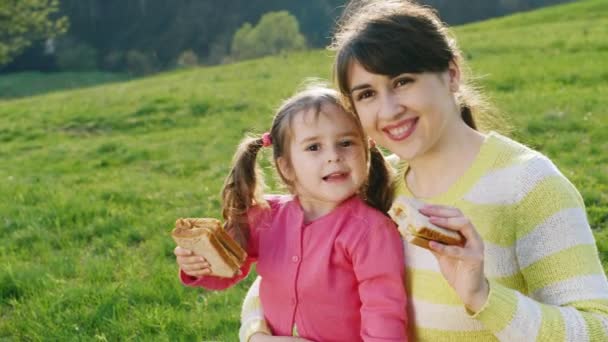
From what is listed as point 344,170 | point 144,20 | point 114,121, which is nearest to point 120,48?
point 144,20

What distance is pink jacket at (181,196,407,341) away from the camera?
7.95 ft

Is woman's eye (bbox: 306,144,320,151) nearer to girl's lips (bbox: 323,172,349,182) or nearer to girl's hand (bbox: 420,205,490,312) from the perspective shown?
girl's lips (bbox: 323,172,349,182)

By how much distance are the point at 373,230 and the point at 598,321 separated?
2.72 feet

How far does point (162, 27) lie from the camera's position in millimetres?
78125

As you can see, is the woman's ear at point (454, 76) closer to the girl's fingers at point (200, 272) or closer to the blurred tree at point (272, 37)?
the girl's fingers at point (200, 272)

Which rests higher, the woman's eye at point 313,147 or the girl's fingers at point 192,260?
the woman's eye at point 313,147

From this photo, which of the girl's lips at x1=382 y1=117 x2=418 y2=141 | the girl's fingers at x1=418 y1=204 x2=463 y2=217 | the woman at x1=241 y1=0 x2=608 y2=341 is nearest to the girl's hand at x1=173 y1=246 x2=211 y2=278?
the woman at x1=241 y1=0 x2=608 y2=341

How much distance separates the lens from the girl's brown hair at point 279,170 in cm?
268

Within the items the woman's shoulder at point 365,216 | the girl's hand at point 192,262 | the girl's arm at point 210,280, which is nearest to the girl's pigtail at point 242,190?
the girl's arm at point 210,280

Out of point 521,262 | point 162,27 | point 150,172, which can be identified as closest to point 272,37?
point 162,27

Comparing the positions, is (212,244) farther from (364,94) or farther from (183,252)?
(364,94)

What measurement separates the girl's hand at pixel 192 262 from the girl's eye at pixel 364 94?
32.0 inches

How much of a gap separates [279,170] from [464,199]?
0.89 m

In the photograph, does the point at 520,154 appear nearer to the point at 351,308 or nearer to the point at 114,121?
the point at 351,308
